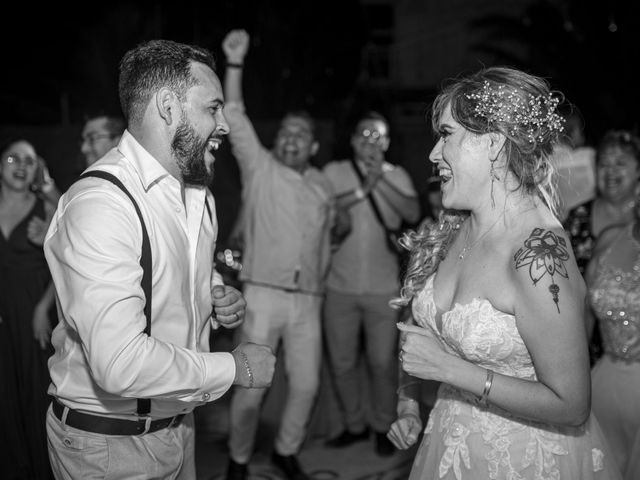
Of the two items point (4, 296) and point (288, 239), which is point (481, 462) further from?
point (4, 296)

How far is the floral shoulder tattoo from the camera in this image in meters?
1.93

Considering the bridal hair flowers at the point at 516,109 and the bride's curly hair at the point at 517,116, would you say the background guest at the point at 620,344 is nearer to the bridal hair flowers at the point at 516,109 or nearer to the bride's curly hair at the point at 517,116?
the bride's curly hair at the point at 517,116

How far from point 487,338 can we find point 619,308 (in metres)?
1.26

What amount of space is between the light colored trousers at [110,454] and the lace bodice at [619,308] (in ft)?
6.15

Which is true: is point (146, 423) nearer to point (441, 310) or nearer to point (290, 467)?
point (441, 310)

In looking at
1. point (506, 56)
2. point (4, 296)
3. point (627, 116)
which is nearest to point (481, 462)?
point (4, 296)

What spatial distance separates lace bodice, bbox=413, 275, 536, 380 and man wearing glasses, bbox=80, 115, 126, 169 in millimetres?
2566

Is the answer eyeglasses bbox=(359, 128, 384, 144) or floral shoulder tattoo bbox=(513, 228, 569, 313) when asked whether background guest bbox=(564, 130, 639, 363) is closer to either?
eyeglasses bbox=(359, 128, 384, 144)

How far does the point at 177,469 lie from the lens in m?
2.18

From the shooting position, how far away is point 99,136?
4035 millimetres

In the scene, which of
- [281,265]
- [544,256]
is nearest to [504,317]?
[544,256]

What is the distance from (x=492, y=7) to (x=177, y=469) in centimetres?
1414

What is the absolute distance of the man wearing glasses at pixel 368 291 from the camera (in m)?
4.57

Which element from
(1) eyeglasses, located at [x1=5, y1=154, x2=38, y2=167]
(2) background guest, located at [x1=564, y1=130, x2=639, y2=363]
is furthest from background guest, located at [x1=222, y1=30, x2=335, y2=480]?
(2) background guest, located at [x1=564, y1=130, x2=639, y2=363]
